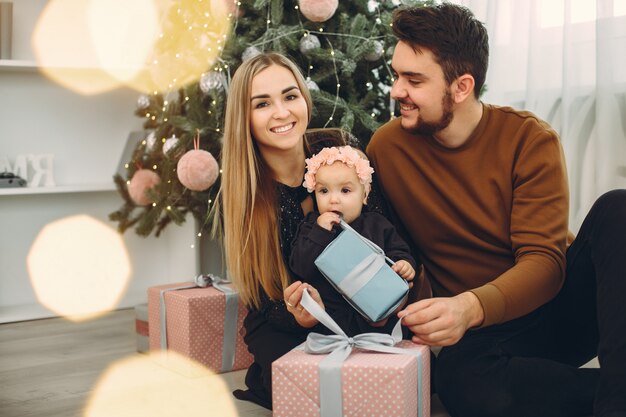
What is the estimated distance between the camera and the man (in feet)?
5.64

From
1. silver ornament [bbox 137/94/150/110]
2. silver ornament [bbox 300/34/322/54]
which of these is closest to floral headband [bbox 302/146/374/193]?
silver ornament [bbox 300/34/322/54]

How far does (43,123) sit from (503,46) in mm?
2002

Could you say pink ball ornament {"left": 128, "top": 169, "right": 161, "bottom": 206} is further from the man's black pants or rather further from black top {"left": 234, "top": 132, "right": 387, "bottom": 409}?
the man's black pants

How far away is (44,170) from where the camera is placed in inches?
134

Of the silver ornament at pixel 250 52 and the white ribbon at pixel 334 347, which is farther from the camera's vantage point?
the silver ornament at pixel 250 52

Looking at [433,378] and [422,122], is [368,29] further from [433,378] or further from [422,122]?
[433,378]

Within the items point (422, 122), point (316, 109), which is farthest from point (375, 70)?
point (422, 122)

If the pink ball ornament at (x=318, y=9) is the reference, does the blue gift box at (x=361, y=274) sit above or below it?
below

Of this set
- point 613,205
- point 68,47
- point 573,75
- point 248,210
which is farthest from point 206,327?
point 68,47

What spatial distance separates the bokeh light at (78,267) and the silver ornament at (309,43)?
147 centimetres

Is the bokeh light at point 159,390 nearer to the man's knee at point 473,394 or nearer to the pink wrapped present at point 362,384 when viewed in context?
the pink wrapped present at point 362,384

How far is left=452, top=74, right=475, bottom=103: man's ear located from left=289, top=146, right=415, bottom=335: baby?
0.32 m

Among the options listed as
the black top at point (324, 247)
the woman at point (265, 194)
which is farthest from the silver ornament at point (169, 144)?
the black top at point (324, 247)

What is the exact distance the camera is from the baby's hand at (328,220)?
1.80m
